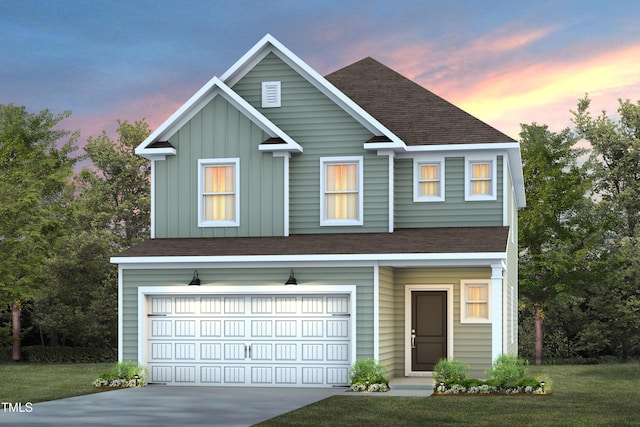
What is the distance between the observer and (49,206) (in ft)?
146

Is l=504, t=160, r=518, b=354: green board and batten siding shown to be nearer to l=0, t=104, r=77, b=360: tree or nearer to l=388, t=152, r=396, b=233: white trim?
l=388, t=152, r=396, b=233: white trim

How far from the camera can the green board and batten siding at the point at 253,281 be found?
23.8 m

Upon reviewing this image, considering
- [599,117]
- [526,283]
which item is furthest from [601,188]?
[526,283]

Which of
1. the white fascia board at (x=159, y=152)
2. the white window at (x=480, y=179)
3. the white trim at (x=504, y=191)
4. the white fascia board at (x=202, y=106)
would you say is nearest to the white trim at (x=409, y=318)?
the white trim at (x=504, y=191)

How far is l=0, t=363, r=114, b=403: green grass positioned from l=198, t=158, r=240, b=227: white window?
5.39 meters

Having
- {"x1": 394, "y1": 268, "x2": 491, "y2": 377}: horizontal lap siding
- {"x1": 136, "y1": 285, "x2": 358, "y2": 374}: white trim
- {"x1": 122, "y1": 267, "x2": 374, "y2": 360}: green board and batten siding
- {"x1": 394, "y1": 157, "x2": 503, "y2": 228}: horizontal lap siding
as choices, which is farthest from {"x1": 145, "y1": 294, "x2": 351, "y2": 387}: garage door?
{"x1": 394, "y1": 157, "x2": 503, "y2": 228}: horizontal lap siding

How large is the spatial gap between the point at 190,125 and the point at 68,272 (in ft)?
62.7

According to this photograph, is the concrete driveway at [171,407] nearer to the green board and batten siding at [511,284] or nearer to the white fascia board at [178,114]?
the white fascia board at [178,114]

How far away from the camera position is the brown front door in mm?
26859

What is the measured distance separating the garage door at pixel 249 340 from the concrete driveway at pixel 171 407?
786mm

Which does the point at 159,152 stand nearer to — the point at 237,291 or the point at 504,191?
the point at 237,291

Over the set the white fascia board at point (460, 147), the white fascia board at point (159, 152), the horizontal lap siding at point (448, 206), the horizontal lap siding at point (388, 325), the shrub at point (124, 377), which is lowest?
the shrub at point (124, 377)

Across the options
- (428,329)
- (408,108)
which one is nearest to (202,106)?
(408,108)

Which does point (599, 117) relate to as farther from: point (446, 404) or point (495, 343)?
point (446, 404)
